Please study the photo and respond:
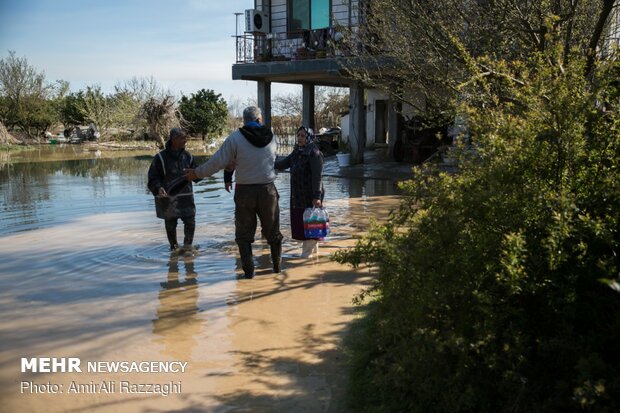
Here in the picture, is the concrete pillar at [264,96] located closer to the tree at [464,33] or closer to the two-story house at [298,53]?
the two-story house at [298,53]

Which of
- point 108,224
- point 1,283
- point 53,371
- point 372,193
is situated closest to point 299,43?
point 372,193

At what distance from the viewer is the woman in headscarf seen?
688cm

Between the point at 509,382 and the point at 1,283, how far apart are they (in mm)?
6029

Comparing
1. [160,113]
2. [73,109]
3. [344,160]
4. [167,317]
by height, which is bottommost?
[167,317]

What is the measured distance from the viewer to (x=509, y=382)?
104 inches

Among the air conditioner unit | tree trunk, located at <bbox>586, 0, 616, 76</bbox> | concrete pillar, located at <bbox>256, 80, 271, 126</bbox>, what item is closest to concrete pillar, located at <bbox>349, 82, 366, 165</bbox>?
concrete pillar, located at <bbox>256, 80, 271, 126</bbox>

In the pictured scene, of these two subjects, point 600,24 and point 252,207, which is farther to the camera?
point 252,207

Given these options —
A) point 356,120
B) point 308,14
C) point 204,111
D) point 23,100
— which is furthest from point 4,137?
point 356,120

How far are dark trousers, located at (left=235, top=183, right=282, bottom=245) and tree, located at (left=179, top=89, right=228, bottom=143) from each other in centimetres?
2685

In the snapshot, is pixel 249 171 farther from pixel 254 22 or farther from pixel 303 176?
pixel 254 22

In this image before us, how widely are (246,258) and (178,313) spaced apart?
3.95 ft

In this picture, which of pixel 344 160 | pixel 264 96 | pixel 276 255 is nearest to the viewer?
pixel 276 255

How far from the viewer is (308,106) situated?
21.5m

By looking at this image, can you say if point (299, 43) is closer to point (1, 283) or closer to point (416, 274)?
point (1, 283)
